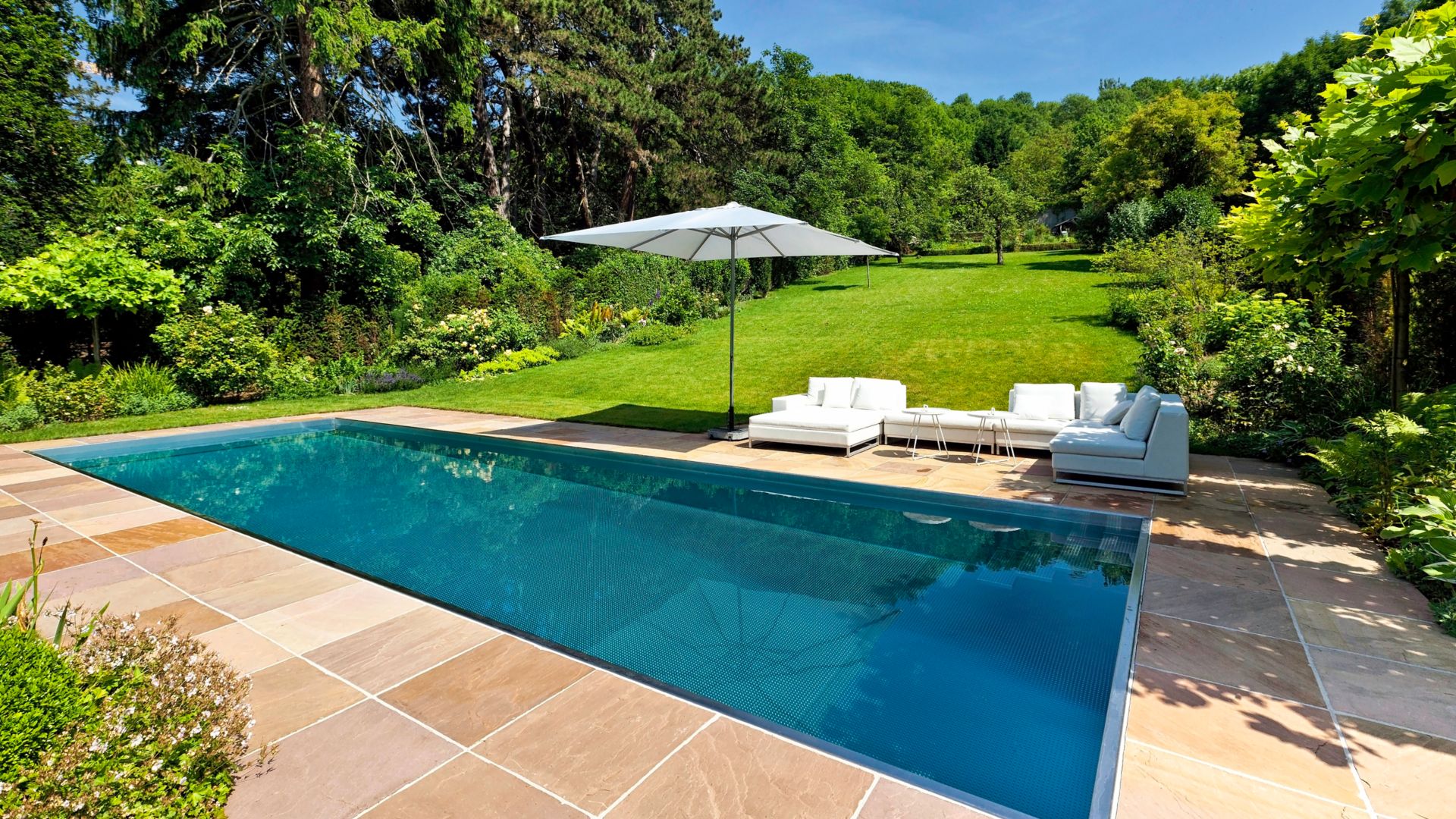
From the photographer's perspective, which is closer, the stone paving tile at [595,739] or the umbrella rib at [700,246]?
the stone paving tile at [595,739]

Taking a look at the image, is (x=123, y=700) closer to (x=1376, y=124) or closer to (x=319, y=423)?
(x=1376, y=124)

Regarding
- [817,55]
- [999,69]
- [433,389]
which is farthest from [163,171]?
[999,69]

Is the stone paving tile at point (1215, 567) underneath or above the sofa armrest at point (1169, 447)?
underneath

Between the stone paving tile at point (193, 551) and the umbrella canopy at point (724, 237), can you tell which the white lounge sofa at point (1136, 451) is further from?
the stone paving tile at point (193, 551)

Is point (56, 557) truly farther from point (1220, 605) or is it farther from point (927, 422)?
point (927, 422)

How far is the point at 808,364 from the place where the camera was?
1316cm

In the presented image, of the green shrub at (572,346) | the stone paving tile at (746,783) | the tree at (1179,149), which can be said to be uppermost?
the tree at (1179,149)

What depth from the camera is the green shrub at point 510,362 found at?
45.4 ft

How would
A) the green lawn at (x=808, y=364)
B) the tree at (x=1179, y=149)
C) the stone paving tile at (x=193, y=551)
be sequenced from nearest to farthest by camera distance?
the stone paving tile at (x=193, y=551) → the green lawn at (x=808, y=364) → the tree at (x=1179, y=149)

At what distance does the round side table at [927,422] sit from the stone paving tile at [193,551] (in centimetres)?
629

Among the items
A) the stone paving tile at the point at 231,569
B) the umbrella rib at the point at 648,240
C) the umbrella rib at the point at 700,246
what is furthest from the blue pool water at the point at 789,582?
the umbrella rib at the point at 700,246

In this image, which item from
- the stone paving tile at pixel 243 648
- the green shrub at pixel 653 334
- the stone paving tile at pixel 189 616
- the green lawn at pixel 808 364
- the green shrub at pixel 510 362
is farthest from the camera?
the green shrub at pixel 653 334

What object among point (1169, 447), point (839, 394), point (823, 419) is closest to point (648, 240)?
point (839, 394)

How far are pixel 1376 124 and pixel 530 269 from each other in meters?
15.2
